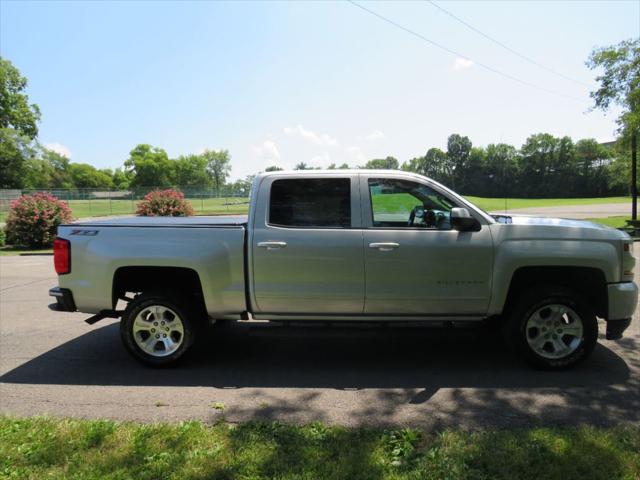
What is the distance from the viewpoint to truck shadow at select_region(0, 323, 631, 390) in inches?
177

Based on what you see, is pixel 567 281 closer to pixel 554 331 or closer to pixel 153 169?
pixel 554 331

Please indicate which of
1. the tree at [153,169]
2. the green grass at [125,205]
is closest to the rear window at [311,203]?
the green grass at [125,205]

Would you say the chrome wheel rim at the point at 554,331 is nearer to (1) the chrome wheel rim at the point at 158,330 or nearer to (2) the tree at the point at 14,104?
(1) the chrome wheel rim at the point at 158,330

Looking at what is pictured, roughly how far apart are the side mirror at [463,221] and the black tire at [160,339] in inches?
108

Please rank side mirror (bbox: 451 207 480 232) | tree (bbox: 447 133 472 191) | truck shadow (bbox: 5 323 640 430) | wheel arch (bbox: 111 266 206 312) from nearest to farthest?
truck shadow (bbox: 5 323 640 430) → side mirror (bbox: 451 207 480 232) → wheel arch (bbox: 111 266 206 312) → tree (bbox: 447 133 472 191)

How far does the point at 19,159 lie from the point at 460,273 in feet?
225

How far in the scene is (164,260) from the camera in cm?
472

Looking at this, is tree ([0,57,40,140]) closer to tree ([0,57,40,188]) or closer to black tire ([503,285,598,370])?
tree ([0,57,40,188])

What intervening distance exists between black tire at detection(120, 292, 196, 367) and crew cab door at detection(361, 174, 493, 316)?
1808 millimetres

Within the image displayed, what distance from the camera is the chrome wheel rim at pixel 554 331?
4637 millimetres

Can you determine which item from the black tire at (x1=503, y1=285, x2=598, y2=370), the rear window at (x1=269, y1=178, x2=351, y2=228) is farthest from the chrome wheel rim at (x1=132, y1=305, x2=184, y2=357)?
the black tire at (x1=503, y1=285, x2=598, y2=370)

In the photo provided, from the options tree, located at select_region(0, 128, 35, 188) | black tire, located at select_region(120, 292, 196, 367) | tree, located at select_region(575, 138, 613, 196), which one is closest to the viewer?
black tire, located at select_region(120, 292, 196, 367)

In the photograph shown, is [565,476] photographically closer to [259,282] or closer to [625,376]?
[625,376]

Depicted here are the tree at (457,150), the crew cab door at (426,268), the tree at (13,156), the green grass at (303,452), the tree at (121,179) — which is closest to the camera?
the green grass at (303,452)
